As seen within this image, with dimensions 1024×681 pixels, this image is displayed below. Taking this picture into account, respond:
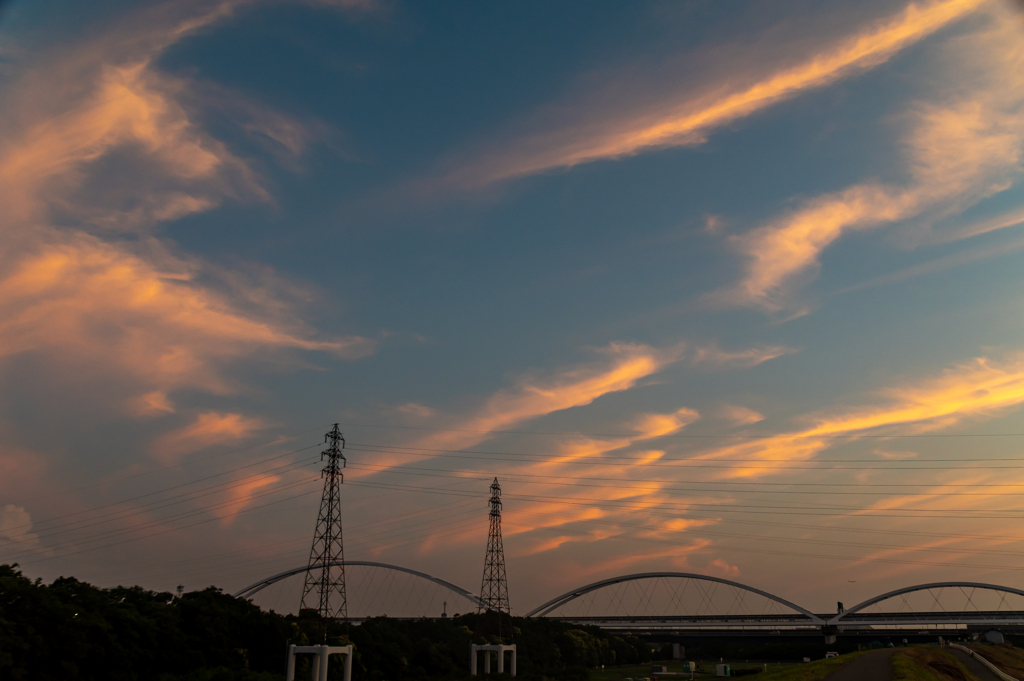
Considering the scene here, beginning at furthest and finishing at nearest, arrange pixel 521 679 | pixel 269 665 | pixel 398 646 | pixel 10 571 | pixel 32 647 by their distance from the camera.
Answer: pixel 398 646
pixel 521 679
pixel 269 665
pixel 10 571
pixel 32 647

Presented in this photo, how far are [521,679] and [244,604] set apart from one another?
126 ft

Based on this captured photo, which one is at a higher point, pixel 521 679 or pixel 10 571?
pixel 10 571

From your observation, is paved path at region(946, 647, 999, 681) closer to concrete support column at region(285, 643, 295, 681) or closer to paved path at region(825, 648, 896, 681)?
paved path at region(825, 648, 896, 681)

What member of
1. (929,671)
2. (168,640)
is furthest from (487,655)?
(929,671)

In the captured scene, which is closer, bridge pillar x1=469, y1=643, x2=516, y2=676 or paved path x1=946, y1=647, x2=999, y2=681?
paved path x1=946, y1=647, x2=999, y2=681

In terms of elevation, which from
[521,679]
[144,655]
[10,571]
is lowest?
[521,679]

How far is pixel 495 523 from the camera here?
129375 millimetres

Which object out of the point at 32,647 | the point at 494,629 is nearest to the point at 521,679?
the point at 494,629

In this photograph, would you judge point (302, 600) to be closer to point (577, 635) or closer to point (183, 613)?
point (183, 613)

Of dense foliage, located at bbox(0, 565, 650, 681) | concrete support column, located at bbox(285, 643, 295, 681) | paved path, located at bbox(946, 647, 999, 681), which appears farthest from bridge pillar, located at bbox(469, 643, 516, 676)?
paved path, located at bbox(946, 647, 999, 681)

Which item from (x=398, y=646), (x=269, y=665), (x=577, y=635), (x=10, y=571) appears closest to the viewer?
(x=10, y=571)

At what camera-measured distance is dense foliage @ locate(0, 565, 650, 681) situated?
6712 centimetres

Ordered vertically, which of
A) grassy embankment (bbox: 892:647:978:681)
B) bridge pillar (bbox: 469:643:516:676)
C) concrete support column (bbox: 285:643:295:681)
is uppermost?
concrete support column (bbox: 285:643:295:681)

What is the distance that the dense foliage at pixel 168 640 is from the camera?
220ft
